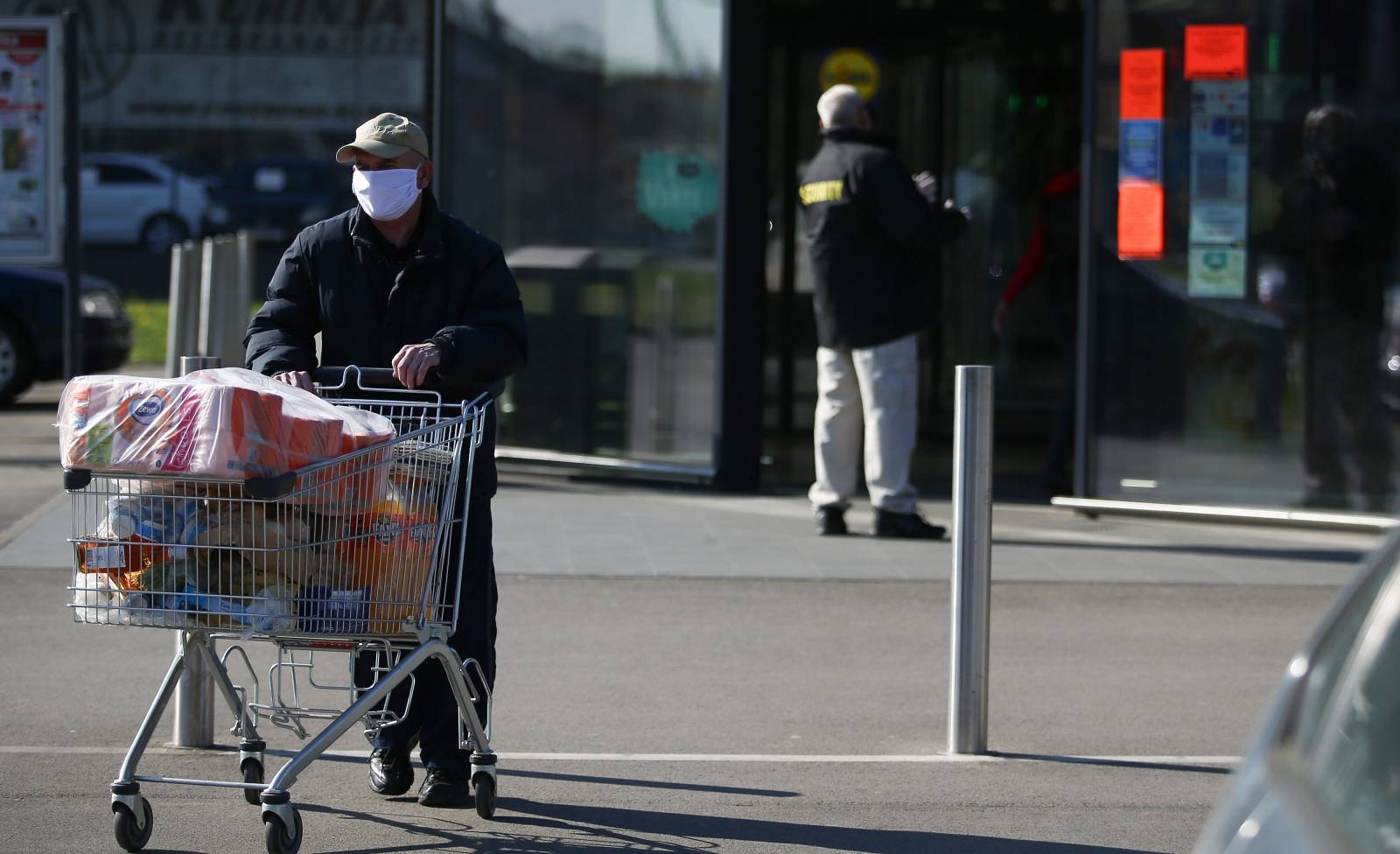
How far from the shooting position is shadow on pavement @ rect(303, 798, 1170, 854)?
4887 mm

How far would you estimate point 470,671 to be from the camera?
17.1ft

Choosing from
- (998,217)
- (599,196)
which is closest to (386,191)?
(599,196)

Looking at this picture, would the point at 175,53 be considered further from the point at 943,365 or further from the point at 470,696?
the point at 470,696

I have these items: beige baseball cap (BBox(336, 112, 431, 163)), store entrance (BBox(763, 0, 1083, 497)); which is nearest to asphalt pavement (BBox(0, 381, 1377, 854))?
beige baseball cap (BBox(336, 112, 431, 163))

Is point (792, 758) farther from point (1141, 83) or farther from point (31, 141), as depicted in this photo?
point (31, 141)

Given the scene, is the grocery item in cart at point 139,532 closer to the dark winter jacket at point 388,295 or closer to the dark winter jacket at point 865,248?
the dark winter jacket at point 388,295

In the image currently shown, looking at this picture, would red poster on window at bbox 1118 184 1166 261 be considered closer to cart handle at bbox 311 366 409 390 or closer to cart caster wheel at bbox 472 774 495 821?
cart handle at bbox 311 366 409 390

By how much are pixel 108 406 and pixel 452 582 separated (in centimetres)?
108

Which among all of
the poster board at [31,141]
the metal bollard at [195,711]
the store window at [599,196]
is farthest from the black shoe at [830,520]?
the poster board at [31,141]

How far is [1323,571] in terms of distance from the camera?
909 cm

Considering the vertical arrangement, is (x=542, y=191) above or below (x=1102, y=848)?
above

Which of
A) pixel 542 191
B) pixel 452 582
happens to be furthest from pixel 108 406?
pixel 542 191

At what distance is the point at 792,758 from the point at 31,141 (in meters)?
9.17

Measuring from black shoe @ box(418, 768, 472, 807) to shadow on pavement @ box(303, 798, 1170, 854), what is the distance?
0.13 metres
